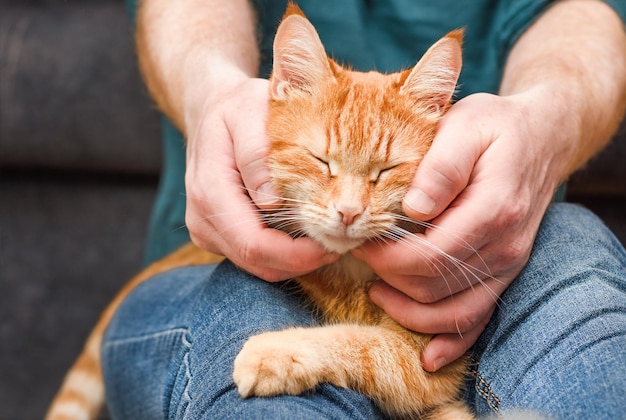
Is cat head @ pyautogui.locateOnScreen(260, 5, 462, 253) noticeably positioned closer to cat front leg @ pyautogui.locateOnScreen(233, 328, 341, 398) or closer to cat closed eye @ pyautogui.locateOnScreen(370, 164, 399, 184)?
cat closed eye @ pyautogui.locateOnScreen(370, 164, 399, 184)

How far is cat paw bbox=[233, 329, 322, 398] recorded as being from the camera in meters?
0.74

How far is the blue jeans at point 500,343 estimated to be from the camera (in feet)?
2.36

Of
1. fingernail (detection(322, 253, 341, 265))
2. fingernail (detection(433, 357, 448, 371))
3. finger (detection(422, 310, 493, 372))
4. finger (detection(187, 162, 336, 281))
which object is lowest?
fingernail (detection(433, 357, 448, 371))

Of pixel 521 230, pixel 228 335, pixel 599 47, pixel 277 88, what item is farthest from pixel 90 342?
pixel 599 47

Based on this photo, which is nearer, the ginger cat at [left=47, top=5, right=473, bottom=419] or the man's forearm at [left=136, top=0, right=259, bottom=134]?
the ginger cat at [left=47, top=5, right=473, bottom=419]

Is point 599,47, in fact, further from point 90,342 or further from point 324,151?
point 90,342

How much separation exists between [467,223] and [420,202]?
0.06m

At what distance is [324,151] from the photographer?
84 centimetres

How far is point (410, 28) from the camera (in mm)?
1095

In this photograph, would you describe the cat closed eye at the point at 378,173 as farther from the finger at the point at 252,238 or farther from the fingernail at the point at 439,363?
the fingernail at the point at 439,363

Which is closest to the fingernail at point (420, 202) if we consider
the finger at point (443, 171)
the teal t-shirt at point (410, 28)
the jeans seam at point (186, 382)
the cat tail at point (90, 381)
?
the finger at point (443, 171)

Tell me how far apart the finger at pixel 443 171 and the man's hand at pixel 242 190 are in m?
0.15

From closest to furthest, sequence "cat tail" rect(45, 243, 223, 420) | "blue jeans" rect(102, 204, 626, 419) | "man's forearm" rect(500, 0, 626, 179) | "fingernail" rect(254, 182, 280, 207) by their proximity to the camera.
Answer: "blue jeans" rect(102, 204, 626, 419) < "fingernail" rect(254, 182, 280, 207) < "man's forearm" rect(500, 0, 626, 179) < "cat tail" rect(45, 243, 223, 420)

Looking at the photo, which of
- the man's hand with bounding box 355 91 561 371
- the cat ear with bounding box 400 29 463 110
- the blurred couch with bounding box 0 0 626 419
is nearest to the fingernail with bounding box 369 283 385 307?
the man's hand with bounding box 355 91 561 371
